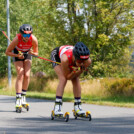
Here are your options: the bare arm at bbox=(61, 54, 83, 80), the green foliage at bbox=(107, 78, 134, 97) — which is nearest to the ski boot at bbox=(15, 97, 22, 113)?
the bare arm at bbox=(61, 54, 83, 80)

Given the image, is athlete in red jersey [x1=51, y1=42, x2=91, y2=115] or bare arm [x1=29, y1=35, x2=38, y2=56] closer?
athlete in red jersey [x1=51, y1=42, x2=91, y2=115]

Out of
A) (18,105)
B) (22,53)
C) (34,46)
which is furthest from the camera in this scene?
(34,46)

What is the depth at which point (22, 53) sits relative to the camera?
32.8 feet

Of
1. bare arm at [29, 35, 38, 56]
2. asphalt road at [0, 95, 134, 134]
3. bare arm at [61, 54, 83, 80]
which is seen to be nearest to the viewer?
asphalt road at [0, 95, 134, 134]

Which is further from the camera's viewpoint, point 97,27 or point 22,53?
point 97,27

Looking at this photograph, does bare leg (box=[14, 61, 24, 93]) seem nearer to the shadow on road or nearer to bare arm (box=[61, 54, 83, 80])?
the shadow on road

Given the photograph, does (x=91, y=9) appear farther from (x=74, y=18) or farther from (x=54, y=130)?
(x=54, y=130)

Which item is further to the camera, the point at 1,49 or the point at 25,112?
the point at 1,49

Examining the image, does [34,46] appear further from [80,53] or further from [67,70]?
[80,53]

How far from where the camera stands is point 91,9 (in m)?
22.2

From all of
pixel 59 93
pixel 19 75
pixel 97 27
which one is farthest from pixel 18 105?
pixel 97 27

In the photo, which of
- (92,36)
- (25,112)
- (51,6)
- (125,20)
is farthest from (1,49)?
(25,112)

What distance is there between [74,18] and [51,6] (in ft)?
5.27

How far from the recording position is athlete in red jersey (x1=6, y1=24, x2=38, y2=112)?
391 inches
